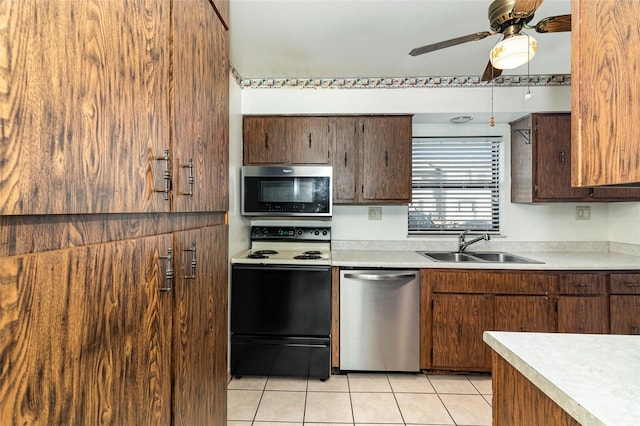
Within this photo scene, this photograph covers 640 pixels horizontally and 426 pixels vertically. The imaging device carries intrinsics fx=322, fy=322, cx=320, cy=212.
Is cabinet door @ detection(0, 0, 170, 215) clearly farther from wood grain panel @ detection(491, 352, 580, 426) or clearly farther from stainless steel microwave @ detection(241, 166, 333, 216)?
stainless steel microwave @ detection(241, 166, 333, 216)

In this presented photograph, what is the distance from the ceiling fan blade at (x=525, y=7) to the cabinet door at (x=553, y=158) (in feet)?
5.00

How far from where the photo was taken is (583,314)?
2.35m

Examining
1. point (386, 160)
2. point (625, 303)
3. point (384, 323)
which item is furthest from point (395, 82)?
point (625, 303)

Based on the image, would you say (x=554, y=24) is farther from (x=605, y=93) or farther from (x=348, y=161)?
(x=348, y=161)

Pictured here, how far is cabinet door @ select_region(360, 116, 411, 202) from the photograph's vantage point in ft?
8.97

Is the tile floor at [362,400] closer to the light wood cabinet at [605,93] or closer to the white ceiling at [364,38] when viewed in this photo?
the light wood cabinet at [605,93]

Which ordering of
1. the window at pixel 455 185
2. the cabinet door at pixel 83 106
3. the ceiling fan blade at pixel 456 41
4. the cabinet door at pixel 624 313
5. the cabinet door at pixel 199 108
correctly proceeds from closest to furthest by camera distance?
the cabinet door at pixel 83 106, the cabinet door at pixel 199 108, the ceiling fan blade at pixel 456 41, the cabinet door at pixel 624 313, the window at pixel 455 185

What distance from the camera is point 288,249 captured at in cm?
298

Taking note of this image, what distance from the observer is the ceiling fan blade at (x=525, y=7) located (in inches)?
53.9

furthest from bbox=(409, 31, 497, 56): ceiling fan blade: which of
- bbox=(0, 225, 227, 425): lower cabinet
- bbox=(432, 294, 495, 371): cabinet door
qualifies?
bbox=(432, 294, 495, 371): cabinet door

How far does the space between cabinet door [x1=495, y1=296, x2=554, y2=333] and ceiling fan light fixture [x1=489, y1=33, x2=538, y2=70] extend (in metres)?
1.65

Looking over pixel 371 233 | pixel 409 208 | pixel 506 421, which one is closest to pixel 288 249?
pixel 371 233

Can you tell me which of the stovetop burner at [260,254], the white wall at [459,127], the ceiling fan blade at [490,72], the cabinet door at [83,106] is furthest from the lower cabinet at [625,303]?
the cabinet door at [83,106]

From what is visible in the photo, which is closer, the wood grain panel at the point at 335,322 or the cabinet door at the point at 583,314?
the cabinet door at the point at 583,314
